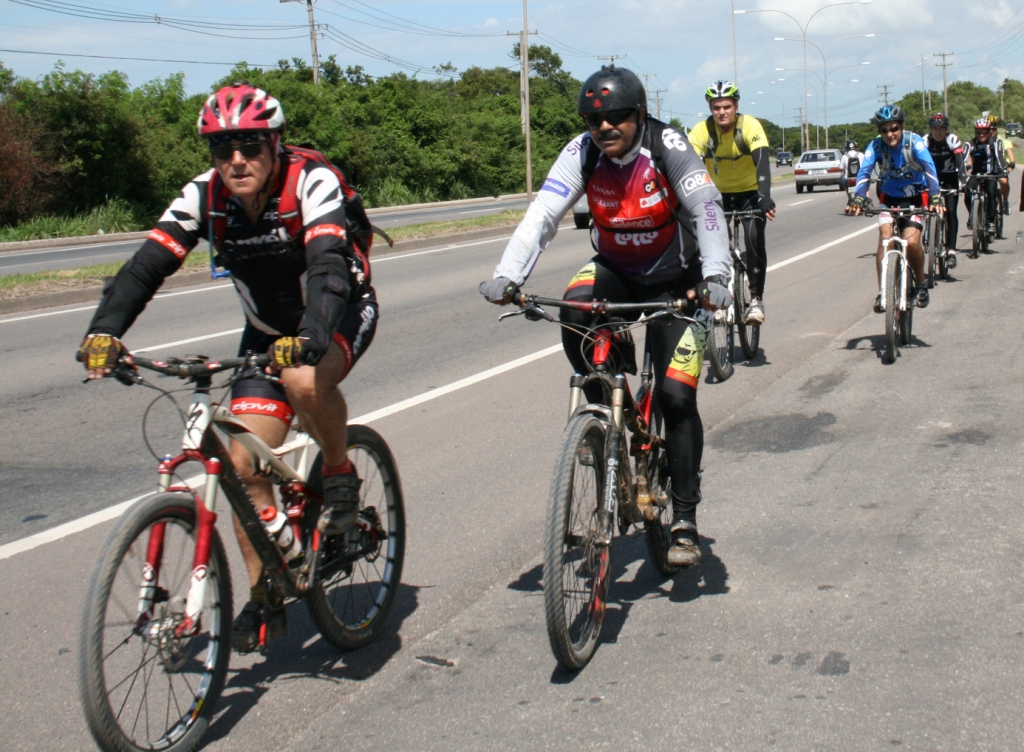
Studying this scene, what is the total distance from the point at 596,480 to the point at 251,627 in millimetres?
1249

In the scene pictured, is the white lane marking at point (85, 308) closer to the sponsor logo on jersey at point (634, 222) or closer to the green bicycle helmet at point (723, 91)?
the green bicycle helmet at point (723, 91)

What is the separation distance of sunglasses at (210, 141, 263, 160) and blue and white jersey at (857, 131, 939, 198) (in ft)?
24.6

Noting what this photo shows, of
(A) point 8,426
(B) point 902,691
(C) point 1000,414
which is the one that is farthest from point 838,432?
(A) point 8,426

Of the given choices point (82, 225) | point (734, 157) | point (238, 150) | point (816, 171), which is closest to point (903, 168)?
point (734, 157)

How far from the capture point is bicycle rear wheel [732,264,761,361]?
8.98m

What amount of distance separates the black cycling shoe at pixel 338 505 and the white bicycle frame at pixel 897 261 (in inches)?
242

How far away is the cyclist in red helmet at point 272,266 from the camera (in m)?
3.44

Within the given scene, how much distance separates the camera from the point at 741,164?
30.4ft

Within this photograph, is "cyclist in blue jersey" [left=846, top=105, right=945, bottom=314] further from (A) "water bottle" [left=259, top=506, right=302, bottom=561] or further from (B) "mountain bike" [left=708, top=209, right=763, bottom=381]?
(A) "water bottle" [left=259, top=506, right=302, bottom=561]

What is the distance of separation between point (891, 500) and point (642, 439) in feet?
5.86

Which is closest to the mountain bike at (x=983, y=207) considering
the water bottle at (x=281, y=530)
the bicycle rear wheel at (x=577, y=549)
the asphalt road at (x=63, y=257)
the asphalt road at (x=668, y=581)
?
the asphalt road at (x=668, y=581)

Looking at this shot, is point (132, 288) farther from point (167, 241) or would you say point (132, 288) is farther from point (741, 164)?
point (741, 164)

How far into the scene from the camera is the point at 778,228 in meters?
23.7

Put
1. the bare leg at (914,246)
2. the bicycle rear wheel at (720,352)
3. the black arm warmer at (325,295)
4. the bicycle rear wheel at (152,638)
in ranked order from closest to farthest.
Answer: the bicycle rear wheel at (152,638) < the black arm warmer at (325,295) < the bicycle rear wheel at (720,352) < the bare leg at (914,246)
